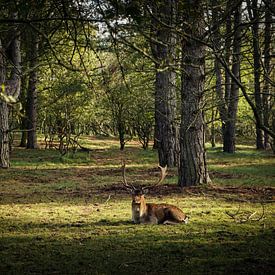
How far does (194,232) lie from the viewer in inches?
295

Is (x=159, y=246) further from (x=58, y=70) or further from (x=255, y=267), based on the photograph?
(x=58, y=70)

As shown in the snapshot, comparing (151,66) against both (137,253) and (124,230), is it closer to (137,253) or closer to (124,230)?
(124,230)

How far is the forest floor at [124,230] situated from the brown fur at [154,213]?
0.17 meters

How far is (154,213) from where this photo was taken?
321 inches

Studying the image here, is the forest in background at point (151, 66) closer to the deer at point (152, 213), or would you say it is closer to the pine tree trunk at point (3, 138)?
the pine tree trunk at point (3, 138)

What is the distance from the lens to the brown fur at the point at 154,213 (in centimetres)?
797

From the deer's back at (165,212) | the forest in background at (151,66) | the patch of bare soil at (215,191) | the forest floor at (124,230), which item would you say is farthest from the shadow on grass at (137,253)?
the patch of bare soil at (215,191)

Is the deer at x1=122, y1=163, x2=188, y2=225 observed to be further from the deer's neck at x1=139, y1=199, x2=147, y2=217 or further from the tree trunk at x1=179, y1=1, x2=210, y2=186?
the tree trunk at x1=179, y1=1, x2=210, y2=186

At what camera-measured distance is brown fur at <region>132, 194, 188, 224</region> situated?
7971 millimetres

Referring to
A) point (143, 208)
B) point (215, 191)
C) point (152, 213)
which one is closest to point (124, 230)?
point (143, 208)

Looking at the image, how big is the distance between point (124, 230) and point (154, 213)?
0.73 m

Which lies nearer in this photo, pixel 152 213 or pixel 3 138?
pixel 152 213

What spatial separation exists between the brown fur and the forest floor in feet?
0.56

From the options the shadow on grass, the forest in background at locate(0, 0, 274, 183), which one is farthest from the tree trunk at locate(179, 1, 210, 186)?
the shadow on grass
